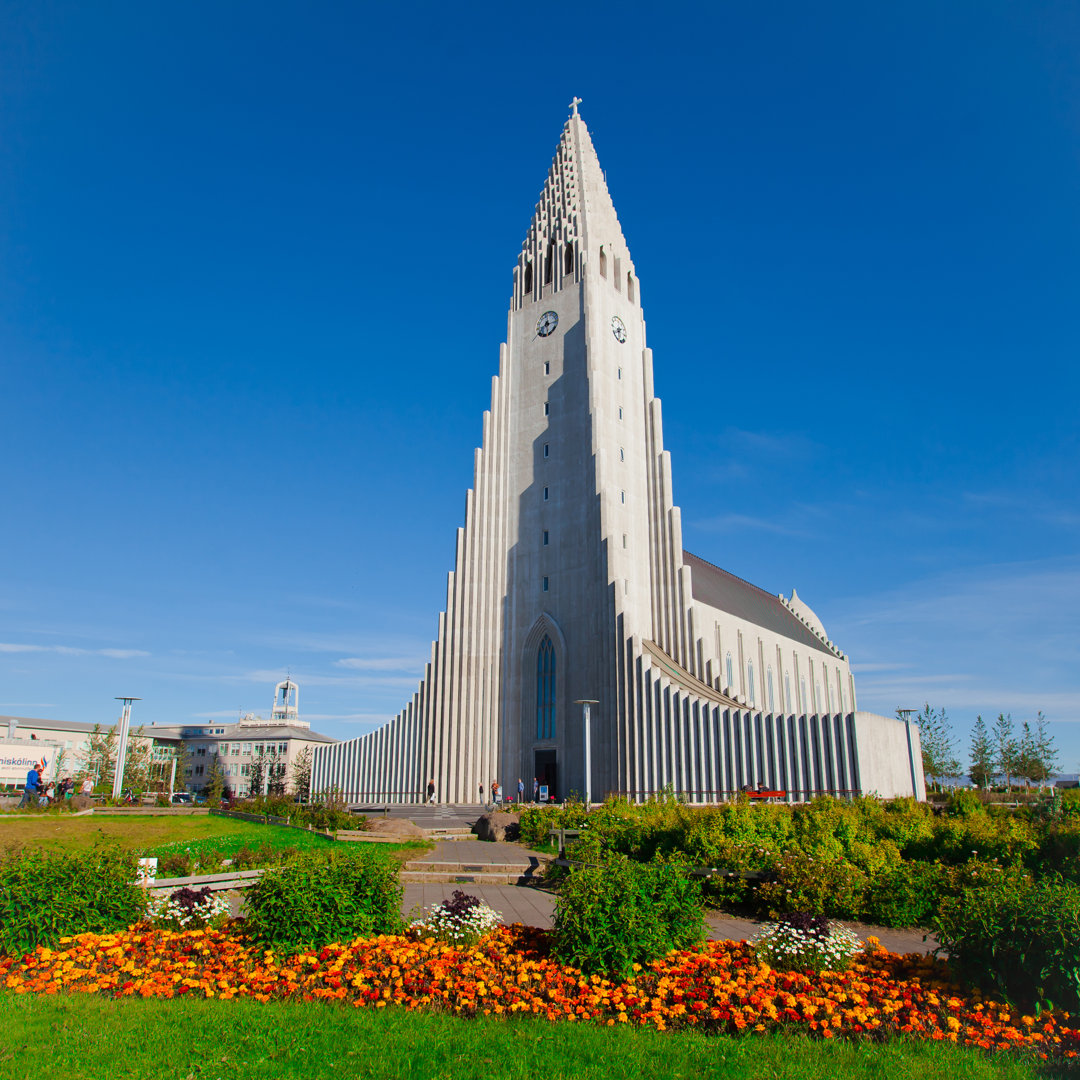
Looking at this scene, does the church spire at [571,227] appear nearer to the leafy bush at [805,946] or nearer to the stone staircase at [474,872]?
the stone staircase at [474,872]

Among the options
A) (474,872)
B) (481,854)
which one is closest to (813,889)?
(474,872)

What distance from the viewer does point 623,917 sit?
25.7 ft

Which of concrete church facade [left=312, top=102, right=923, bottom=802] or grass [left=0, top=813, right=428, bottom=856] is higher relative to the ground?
concrete church facade [left=312, top=102, right=923, bottom=802]

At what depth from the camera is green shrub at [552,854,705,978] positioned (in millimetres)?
7734

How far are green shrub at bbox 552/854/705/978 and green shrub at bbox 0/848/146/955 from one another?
4.87m

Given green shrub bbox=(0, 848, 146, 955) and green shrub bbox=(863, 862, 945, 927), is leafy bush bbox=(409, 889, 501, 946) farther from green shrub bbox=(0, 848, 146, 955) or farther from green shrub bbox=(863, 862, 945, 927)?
green shrub bbox=(863, 862, 945, 927)

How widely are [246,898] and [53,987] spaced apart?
6.40 feet

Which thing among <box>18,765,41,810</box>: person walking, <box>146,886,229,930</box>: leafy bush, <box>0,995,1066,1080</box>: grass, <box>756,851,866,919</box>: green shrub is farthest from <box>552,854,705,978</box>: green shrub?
<box>18,765,41,810</box>: person walking

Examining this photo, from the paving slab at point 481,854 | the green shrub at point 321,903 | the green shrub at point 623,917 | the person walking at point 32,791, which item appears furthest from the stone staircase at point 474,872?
the person walking at point 32,791

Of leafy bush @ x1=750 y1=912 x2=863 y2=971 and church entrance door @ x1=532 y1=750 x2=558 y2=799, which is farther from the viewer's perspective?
church entrance door @ x1=532 y1=750 x2=558 y2=799

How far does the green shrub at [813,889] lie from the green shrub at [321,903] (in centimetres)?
558

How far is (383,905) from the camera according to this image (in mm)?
8875

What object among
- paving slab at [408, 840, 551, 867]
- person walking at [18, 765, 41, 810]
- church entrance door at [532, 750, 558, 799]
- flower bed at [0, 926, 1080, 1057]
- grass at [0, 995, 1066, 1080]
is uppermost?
church entrance door at [532, 750, 558, 799]

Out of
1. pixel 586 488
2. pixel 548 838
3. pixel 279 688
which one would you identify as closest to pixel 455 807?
pixel 586 488
